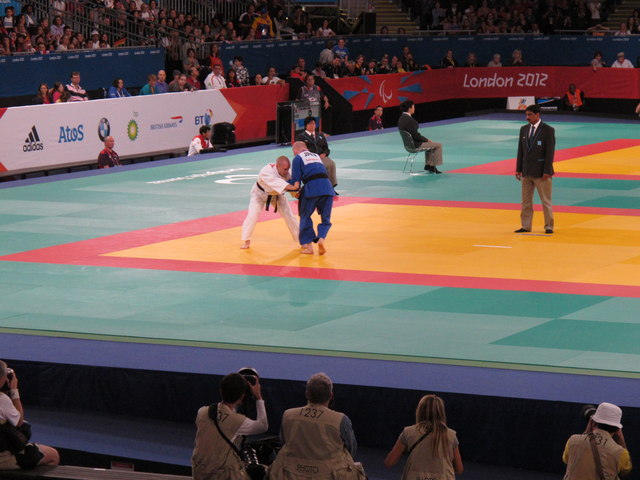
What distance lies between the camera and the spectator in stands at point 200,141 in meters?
30.1

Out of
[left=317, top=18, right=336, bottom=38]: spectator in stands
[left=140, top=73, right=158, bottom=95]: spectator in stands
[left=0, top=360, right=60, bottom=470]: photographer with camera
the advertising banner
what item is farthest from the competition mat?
[left=317, top=18, right=336, bottom=38]: spectator in stands

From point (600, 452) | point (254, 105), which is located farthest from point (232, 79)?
point (600, 452)

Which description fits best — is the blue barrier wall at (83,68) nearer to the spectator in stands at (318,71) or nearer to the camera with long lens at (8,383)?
the spectator in stands at (318,71)

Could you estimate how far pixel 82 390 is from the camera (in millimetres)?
11375

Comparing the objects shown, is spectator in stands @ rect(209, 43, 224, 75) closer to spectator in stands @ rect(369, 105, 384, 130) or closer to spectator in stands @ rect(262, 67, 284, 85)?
spectator in stands @ rect(262, 67, 284, 85)

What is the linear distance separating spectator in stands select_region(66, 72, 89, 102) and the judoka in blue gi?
12424mm

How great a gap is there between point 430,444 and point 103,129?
2172 centimetres

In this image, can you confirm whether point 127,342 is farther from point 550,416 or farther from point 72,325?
point 550,416

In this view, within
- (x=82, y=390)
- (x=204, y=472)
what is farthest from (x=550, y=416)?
(x=82, y=390)

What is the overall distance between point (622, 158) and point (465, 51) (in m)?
16.6

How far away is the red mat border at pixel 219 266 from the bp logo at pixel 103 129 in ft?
27.6

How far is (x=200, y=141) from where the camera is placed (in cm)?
A: 3031

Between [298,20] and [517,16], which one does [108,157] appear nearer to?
[298,20]

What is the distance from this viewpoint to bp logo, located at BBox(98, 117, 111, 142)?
1125 inches
